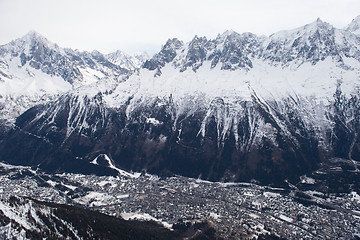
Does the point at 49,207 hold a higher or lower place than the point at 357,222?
lower

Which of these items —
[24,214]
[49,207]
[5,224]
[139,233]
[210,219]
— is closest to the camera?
[5,224]

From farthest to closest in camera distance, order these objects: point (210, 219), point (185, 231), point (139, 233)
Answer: point (210, 219)
point (185, 231)
point (139, 233)

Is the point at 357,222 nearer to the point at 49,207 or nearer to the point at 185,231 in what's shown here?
the point at 185,231

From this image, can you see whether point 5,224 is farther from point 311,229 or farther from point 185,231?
point 311,229

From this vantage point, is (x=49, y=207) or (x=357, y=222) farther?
(x=357, y=222)

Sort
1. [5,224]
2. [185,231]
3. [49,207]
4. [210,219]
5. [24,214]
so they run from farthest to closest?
[210,219] → [185,231] → [49,207] → [24,214] → [5,224]

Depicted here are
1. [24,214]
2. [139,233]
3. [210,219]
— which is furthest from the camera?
[210,219]

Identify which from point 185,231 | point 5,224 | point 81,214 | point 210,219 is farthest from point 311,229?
point 5,224

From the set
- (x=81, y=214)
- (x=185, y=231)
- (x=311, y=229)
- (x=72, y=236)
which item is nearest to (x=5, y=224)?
(x=72, y=236)

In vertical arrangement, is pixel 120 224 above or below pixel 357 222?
below
